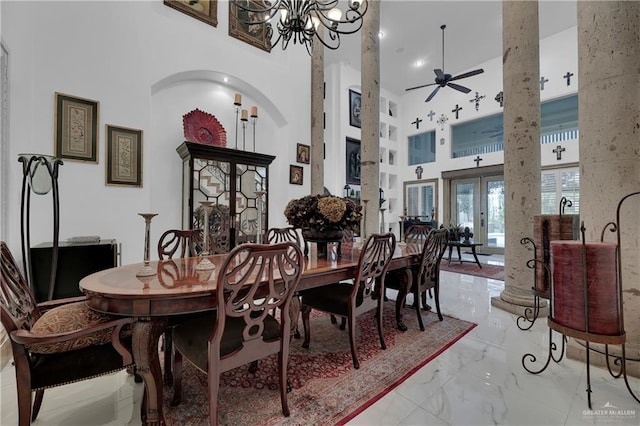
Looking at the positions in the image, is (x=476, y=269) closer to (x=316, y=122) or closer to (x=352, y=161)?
(x=316, y=122)

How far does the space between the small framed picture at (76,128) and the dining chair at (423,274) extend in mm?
3333

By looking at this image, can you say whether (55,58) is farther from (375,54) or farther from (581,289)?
(581,289)

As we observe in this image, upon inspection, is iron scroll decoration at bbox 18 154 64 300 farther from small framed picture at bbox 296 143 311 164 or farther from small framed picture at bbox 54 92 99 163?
small framed picture at bbox 296 143 311 164

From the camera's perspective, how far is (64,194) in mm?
2732

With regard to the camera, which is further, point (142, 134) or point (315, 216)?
point (142, 134)

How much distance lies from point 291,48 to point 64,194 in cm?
377

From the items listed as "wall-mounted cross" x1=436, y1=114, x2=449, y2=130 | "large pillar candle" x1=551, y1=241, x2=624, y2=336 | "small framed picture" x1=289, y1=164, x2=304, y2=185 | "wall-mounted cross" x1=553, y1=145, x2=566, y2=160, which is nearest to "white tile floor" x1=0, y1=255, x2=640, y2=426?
"large pillar candle" x1=551, y1=241, x2=624, y2=336

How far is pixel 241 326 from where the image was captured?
4.85 ft

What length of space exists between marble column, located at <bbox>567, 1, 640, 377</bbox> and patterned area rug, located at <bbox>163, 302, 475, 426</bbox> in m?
1.15

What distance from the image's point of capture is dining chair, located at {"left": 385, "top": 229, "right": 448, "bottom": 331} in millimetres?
2465

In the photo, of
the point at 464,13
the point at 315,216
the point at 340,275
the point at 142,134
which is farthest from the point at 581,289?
the point at 464,13

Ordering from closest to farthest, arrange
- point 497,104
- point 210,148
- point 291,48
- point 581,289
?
point 581,289 → point 210,148 → point 291,48 → point 497,104

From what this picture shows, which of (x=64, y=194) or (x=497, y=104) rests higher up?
(x=497, y=104)

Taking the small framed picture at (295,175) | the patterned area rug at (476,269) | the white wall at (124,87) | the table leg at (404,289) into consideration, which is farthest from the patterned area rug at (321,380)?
the small framed picture at (295,175)
